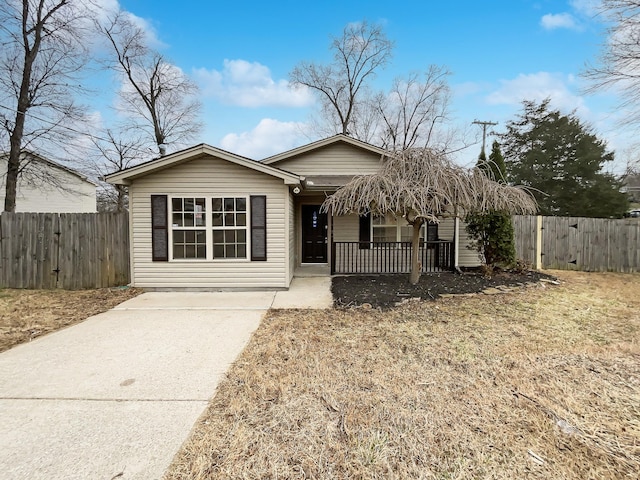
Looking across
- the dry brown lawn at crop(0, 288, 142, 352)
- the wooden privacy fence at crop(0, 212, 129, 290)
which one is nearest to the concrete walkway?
the dry brown lawn at crop(0, 288, 142, 352)

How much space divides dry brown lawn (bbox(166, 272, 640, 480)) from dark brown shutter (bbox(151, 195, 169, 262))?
12.8 feet

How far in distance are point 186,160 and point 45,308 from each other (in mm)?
4018

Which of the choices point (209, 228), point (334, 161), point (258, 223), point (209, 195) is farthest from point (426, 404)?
Answer: point (334, 161)

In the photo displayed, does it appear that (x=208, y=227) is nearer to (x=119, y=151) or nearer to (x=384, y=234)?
(x=384, y=234)

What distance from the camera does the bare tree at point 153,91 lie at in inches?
813

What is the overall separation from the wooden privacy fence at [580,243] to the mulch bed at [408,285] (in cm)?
187

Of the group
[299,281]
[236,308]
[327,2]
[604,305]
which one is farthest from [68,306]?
[327,2]

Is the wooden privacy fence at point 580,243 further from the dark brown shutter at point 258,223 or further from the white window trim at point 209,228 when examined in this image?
the white window trim at point 209,228

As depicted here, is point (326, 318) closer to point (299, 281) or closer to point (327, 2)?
point (299, 281)

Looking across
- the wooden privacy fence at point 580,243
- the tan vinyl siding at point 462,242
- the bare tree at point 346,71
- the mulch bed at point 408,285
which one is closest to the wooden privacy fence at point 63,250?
the mulch bed at point 408,285

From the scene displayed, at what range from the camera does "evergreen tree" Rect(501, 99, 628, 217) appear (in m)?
20.2

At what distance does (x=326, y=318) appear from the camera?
569 centimetres

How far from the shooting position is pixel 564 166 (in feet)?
70.3

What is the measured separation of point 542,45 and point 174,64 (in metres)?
21.4
